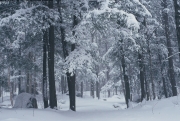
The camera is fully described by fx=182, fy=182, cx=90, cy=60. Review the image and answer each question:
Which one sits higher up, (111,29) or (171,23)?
(171,23)

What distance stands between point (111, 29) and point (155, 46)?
33.0 ft

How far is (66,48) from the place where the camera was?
1297 cm

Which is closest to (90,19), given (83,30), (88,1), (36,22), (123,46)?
(83,30)

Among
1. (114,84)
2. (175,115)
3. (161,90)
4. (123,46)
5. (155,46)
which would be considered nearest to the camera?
(175,115)

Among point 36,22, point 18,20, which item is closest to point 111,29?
point 36,22

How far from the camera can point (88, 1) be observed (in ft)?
38.8

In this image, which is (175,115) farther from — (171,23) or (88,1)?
(171,23)

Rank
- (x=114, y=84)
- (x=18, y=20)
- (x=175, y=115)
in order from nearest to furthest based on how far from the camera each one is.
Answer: (x=175, y=115) < (x=18, y=20) < (x=114, y=84)

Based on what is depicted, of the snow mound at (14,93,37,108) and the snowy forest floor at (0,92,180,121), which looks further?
the snow mound at (14,93,37,108)

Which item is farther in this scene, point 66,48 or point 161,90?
point 161,90

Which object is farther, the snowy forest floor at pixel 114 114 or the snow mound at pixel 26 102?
the snow mound at pixel 26 102

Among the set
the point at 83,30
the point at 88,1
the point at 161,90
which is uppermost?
the point at 88,1

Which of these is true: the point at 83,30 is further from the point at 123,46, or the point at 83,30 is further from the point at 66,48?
the point at 123,46

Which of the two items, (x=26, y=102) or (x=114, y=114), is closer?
(x=114, y=114)
